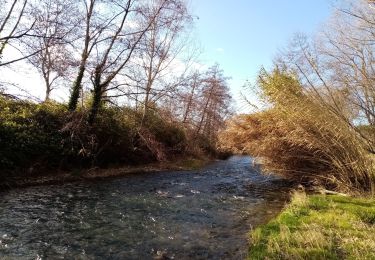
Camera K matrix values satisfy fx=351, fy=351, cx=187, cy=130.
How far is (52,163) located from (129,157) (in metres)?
5.00

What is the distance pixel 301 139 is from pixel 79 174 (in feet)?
28.8

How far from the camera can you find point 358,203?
9.41m

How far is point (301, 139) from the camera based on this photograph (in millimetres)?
12625

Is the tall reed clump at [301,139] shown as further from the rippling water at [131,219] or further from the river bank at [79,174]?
the river bank at [79,174]

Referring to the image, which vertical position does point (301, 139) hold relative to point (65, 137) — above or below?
above

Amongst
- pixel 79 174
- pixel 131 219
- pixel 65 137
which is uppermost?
pixel 65 137

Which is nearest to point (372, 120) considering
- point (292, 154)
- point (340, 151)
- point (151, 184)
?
point (340, 151)

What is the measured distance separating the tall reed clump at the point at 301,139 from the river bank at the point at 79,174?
4218mm

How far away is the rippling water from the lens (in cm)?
638

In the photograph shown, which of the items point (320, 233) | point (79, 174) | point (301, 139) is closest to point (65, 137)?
point (79, 174)

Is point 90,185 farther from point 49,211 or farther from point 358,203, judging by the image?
point 358,203

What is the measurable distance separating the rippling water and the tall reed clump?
163 centimetres

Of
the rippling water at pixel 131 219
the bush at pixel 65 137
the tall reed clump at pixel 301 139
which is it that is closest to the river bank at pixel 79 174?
the bush at pixel 65 137

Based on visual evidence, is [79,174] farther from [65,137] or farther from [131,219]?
[131,219]
